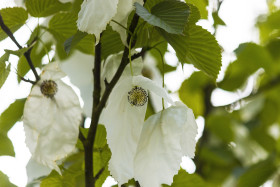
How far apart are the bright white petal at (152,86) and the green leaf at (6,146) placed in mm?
337

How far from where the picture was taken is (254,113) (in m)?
1.20

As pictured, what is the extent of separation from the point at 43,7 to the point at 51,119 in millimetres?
227

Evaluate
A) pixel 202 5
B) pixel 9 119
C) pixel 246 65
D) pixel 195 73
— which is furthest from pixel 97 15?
pixel 246 65

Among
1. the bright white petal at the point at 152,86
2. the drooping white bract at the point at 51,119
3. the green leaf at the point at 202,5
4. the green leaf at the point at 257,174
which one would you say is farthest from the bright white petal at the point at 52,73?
the green leaf at the point at 257,174

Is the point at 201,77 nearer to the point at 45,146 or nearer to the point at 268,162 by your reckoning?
the point at 268,162

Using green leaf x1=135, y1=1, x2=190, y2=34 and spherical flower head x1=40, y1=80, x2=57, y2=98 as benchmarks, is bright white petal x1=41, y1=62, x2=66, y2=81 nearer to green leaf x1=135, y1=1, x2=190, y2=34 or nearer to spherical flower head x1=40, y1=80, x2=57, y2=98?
spherical flower head x1=40, y1=80, x2=57, y2=98

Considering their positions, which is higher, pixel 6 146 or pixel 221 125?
Result: pixel 6 146

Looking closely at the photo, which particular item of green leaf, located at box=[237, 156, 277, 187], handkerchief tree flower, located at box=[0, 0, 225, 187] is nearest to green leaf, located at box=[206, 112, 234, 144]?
green leaf, located at box=[237, 156, 277, 187]

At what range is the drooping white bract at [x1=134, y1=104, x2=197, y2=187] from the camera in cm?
59

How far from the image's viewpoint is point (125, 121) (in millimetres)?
642

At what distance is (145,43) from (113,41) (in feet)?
0.18

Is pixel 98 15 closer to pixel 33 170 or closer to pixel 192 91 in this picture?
pixel 33 170

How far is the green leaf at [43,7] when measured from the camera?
780 millimetres

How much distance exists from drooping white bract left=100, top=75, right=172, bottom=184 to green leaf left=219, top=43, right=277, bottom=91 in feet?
2.00
